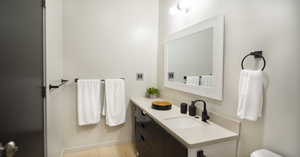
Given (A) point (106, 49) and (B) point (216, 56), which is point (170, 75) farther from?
(A) point (106, 49)

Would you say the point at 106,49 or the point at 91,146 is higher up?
the point at 106,49

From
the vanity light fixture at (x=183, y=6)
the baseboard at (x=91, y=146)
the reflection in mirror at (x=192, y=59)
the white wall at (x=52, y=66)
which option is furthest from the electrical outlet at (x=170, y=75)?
the white wall at (x=52, y=66)

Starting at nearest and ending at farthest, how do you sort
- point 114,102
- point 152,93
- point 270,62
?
point 270,62 → point 114,102 → point 152,93

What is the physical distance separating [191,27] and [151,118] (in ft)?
3.90

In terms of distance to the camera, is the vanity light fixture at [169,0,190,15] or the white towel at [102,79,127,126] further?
the white towel at [102,79,127,126]

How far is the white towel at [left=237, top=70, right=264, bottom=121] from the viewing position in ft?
3.36

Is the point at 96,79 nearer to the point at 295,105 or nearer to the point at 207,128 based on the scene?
the point at 207,128

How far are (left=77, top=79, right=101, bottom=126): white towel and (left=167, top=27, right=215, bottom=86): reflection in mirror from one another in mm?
1184

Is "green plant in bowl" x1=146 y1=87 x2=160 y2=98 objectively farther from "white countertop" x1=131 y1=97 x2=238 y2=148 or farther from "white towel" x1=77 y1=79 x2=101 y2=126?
"white countertop" x1=131 y1=97 x2=238 y2=148

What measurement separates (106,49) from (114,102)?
879 mm

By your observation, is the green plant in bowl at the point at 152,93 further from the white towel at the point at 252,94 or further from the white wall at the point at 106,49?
the white towel at the point at 252,94

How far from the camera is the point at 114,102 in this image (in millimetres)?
2422

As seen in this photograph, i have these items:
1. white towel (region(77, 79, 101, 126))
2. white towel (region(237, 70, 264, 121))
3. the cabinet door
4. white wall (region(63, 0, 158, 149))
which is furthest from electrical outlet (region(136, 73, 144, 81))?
white towel (region(237, 70, 264, 121))

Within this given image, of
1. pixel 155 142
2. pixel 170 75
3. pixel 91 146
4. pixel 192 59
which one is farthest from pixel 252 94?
pixel 91 146
